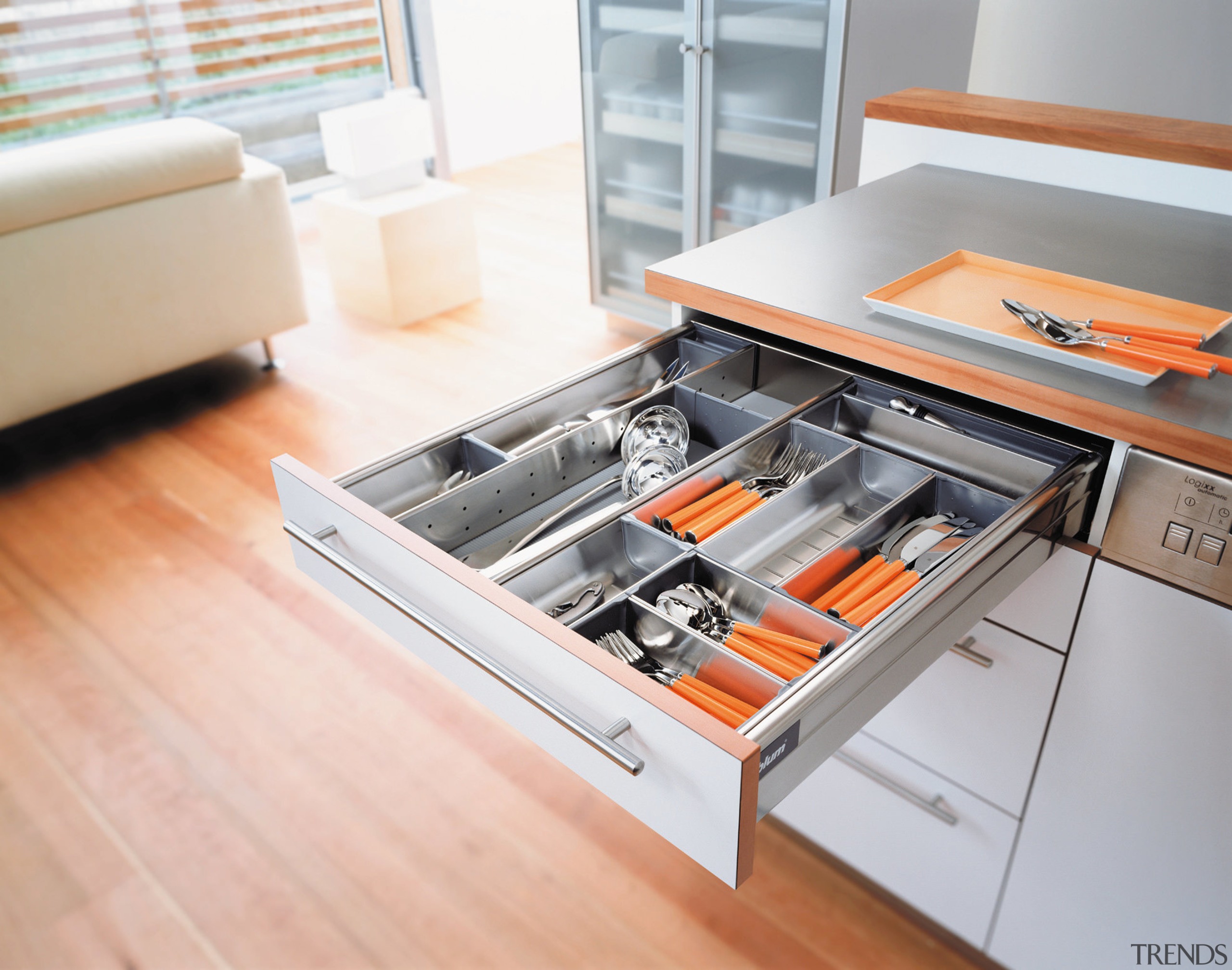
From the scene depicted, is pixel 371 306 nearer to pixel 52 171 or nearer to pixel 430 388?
pixel 430 388

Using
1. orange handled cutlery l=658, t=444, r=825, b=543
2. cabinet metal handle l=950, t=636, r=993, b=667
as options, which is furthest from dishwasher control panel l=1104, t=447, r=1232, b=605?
orange handled cutlery l=658, t=444, r=825, b=543

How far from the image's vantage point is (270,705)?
1993mm

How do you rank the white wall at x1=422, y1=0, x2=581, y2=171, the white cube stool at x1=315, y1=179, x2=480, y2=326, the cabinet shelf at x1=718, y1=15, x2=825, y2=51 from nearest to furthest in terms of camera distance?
the cabinet shelf at x1=718, y1=15, x2=825, y2=51 → the white cube stool at x1=315, y1=179, x2=480, y2=326 → the white wall at x1=422, y1=0, x2=581, y2=171

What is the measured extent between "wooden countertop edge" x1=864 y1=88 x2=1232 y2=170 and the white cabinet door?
80cm

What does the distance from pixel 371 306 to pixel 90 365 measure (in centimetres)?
112

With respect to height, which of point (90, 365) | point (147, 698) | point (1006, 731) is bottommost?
point (147, 698)

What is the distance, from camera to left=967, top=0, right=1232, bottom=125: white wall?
2.73 meters

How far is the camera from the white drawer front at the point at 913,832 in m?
1.36

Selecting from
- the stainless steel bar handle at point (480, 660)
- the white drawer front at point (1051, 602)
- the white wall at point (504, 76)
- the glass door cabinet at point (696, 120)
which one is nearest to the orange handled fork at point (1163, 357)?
the white drawer front at point (1051, 602)

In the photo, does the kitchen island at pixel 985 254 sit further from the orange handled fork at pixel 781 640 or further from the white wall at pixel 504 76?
the white wall at pixel 504 76

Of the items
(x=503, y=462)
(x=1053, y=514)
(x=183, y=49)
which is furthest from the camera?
(x=183, y=49)

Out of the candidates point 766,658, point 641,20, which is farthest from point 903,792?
point 641,20

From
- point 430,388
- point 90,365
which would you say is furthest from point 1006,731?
point 90,365

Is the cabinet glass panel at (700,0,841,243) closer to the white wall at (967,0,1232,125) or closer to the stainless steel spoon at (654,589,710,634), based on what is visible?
the white wall at (967,0,1232,125)
